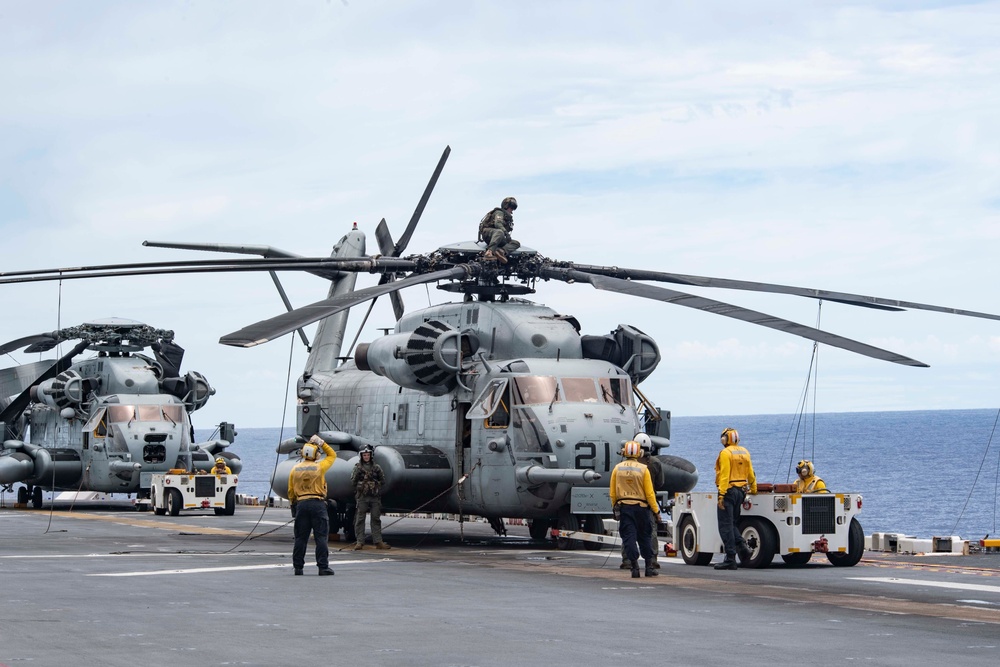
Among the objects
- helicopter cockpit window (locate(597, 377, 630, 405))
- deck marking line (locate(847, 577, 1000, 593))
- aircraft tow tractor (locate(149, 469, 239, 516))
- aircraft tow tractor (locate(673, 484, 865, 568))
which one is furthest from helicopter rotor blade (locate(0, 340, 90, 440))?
deck marking line (locate(847, 577, 1000, 593))

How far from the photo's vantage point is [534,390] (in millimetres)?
22938

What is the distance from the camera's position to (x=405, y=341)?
24203mm

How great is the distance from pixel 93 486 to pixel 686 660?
3358 centimetres

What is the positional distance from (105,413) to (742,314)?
85.4ft

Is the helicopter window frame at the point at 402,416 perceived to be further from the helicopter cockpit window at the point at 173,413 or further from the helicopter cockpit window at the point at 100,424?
the helicopter cockpit window at the point at 100,424

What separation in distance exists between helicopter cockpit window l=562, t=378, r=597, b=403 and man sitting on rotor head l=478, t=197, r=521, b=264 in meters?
2.90

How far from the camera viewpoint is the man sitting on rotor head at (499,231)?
24.9 metres

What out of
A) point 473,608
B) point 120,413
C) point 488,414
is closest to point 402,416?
point 488,414

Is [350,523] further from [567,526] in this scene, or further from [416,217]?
[416,217]

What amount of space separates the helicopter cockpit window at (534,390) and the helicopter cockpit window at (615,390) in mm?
861

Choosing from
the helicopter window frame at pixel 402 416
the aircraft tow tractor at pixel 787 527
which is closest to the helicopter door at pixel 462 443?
the helicopter window frame at pixel 402 416

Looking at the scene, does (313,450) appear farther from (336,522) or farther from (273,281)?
(273,281)

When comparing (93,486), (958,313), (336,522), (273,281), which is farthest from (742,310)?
(93,486)

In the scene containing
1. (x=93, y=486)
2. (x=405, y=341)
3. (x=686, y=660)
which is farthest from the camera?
(x=93, y=486)
